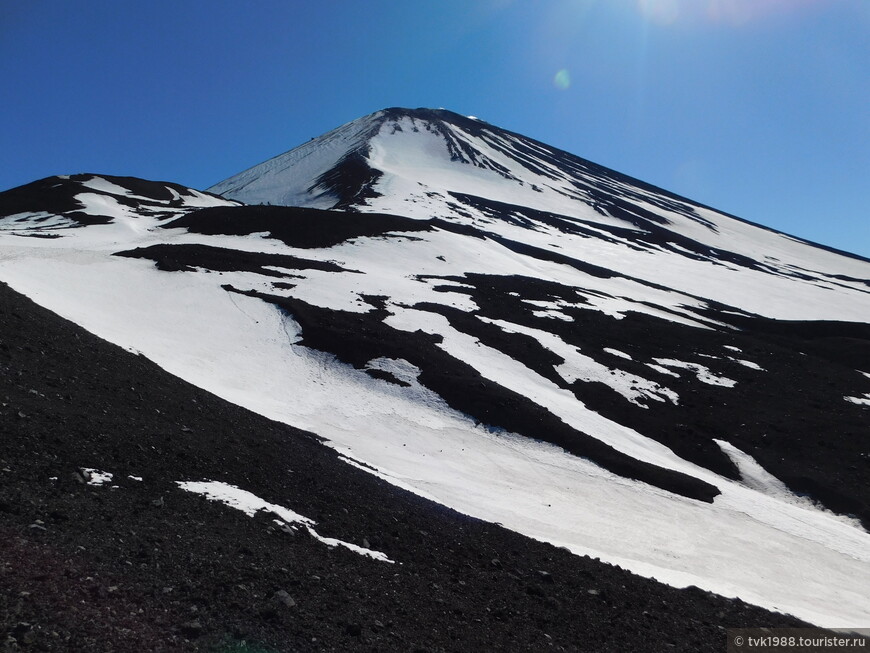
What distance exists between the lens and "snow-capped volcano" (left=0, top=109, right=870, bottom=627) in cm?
1934

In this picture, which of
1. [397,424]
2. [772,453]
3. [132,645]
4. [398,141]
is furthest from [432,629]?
[398,141]

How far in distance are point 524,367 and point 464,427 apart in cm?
943

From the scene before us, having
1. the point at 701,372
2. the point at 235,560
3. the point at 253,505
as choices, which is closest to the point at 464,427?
the point at 253,505

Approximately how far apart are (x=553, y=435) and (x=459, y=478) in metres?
6.75

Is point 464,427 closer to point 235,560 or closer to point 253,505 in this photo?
point 253,505

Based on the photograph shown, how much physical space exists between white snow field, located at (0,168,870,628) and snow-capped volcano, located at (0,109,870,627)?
5.5 inches

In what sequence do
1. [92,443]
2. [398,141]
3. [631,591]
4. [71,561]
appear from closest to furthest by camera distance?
[71,561], [92,443], [631,591], [398,141]

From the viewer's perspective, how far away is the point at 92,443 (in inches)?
440

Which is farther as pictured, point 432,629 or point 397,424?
point 397,424

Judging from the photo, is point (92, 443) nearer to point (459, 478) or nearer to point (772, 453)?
point (459, 478)

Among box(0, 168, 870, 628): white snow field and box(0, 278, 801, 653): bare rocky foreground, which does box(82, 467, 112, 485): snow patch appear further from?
box(0, 168, 870, 628): white snow field

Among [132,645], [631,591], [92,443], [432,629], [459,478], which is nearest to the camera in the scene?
[132,645]

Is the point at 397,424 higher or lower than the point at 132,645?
higher

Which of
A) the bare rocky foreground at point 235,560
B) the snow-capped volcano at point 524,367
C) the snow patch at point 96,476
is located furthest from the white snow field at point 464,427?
the bare rocky foreground at point 235,560
